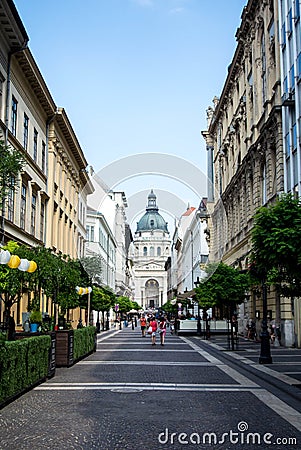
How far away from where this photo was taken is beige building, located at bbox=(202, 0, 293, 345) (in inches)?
1229

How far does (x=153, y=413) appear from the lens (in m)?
10.7

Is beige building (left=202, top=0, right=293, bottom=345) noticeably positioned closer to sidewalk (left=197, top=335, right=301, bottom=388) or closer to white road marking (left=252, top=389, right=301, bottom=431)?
sidewalk (left=197, top=335, right=301, bottom=388)

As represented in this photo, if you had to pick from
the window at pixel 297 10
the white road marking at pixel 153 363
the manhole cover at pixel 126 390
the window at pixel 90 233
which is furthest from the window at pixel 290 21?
the window at pixel 90 233

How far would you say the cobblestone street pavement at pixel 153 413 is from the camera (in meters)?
8.57

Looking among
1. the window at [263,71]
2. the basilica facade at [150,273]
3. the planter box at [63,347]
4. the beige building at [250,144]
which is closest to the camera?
the planter box at [63,347]

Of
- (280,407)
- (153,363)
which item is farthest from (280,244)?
(153,363)

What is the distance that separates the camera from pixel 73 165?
5022cm

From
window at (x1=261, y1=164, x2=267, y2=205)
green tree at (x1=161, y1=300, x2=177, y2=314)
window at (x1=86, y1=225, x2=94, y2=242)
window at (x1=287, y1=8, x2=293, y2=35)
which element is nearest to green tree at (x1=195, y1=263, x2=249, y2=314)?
window at (x1=261, y1=164, x2=267, y2=205)

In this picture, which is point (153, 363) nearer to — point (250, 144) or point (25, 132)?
point (25, 132)

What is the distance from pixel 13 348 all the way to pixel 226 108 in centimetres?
4245

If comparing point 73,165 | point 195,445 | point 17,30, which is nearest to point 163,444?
point 195,445

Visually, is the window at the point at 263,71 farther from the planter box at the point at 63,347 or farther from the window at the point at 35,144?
the planter box at the point at 63,347

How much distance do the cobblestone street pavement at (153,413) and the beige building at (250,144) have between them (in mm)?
12411

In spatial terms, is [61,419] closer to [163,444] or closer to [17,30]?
[163,444]
